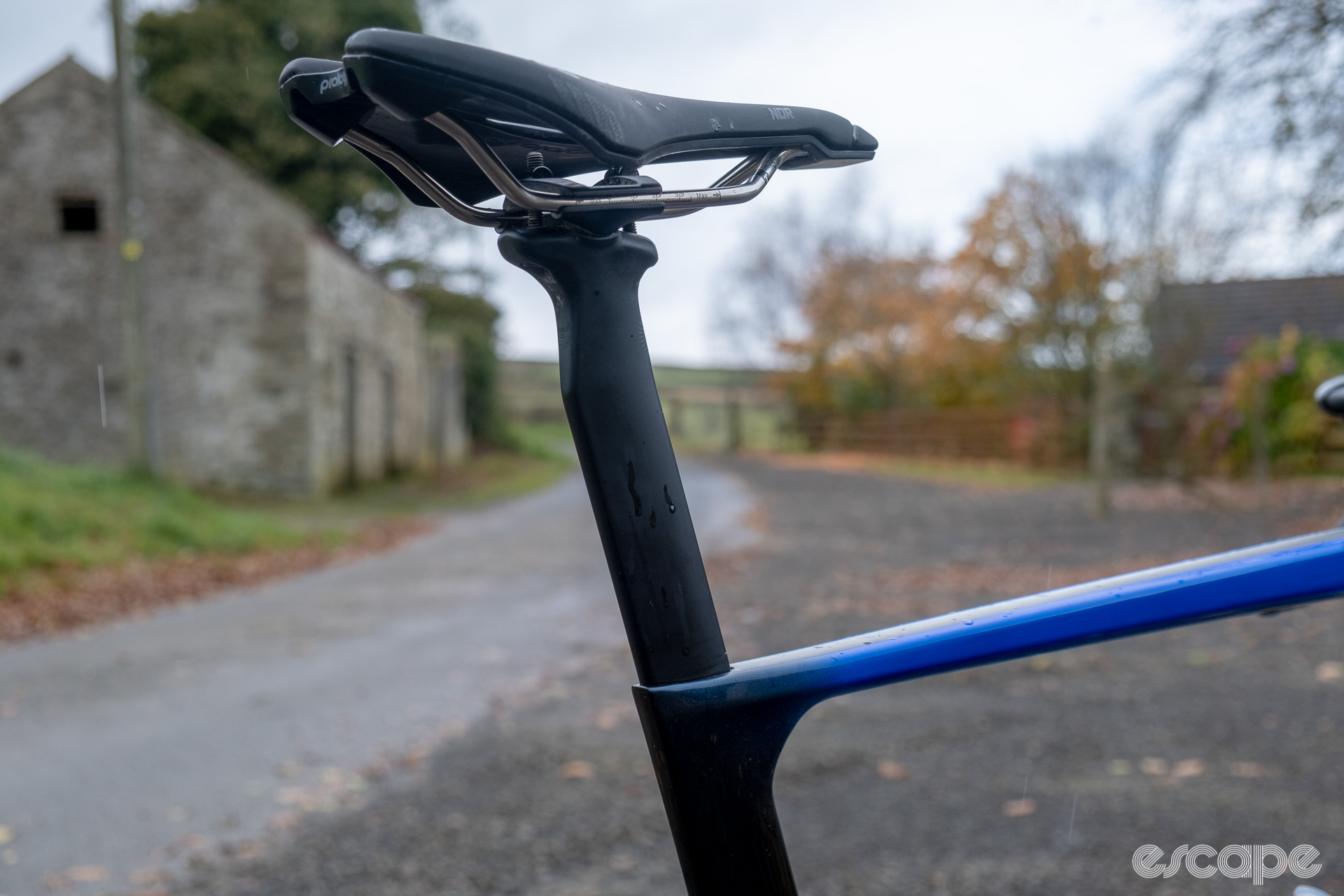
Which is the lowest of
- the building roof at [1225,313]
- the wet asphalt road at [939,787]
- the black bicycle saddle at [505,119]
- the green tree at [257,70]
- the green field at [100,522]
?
the wet asphalt road at [939,787]

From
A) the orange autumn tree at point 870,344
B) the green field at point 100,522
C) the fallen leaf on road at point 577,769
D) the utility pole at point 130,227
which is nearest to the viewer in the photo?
the fallen leaf on road at point 577,769

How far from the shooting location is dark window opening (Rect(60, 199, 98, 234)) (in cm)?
1636

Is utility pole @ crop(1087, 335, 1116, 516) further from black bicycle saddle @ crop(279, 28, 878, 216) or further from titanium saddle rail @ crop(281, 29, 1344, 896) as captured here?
black bicycle saddle @ crop(279, 28, 878, 216)

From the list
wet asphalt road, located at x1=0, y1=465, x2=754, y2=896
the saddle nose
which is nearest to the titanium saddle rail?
the saddle nose

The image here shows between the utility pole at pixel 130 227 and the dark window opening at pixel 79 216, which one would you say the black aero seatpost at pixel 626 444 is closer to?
the utility pole at pixel 130 227

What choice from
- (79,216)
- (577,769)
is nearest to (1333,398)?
(577,769)

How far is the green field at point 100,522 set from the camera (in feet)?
29.5

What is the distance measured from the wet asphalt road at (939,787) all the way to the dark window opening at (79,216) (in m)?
14.1

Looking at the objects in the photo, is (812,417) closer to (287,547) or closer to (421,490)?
(421,490)

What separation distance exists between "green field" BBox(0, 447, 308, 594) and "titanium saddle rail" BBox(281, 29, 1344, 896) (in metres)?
8.56

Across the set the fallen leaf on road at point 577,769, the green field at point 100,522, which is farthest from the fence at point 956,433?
the fallen leaf on road at point 577,769

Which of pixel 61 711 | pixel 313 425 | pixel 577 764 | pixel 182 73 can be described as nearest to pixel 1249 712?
pixel 577 764

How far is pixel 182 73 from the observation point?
19500 millimetres

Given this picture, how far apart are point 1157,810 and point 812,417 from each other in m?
35.6
